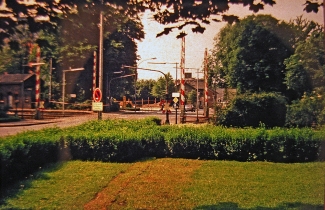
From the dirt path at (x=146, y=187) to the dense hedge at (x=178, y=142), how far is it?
990 millimetres

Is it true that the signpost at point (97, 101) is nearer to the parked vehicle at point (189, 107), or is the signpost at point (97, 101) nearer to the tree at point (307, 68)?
the tree at point (307, 68)

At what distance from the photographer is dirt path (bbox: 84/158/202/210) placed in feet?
18.4

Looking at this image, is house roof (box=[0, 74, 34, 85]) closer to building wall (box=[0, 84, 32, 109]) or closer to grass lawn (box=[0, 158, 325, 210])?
building wall (box=[0, 84, 32, 109])

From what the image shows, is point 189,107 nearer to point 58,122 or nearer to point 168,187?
point 58,122

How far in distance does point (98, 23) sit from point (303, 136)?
6948mm

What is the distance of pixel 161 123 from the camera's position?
437 inches

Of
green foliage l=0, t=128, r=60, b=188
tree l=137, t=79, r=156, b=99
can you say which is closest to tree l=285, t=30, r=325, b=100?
tree l=137, t=79, r=156, b=99

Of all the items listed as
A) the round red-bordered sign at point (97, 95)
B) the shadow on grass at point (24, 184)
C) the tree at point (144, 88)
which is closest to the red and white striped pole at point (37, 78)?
the round red-bordered sign at point (97, 95)

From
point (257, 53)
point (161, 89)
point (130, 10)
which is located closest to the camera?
point (130, 10)

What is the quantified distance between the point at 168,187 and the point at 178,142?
11.4 feet

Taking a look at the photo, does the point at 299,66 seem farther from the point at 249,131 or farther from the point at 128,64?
the point at 128,64

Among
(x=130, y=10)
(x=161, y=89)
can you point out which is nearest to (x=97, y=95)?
(x=130, y=10)

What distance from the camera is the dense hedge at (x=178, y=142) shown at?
9.20m

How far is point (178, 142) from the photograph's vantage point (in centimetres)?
1009
